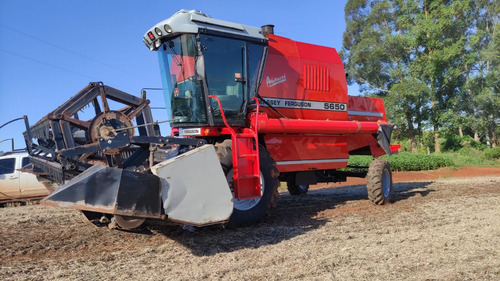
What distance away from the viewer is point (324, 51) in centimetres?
823

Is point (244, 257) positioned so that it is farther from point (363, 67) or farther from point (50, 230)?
point (363, 67)

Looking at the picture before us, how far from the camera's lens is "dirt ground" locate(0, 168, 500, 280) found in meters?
3.71

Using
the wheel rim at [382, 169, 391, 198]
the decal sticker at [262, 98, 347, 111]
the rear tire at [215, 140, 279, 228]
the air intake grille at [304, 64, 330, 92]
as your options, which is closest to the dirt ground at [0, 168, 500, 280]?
the rear tire at [215, 140, 279, 228]

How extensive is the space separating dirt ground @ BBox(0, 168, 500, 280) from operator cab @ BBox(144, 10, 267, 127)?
1844mm

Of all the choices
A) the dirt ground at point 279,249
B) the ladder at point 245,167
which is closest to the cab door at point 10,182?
the dirt ground at point 279,249

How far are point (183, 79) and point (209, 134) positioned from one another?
3.13 ft

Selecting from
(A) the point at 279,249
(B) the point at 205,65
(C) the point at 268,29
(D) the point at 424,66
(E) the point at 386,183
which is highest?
(D) the point at 424,66


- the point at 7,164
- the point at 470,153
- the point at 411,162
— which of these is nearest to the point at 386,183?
the point at 7,164

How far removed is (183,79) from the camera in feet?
20.4

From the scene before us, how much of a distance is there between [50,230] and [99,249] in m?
1.78

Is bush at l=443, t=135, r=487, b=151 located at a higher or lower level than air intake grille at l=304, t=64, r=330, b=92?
lower

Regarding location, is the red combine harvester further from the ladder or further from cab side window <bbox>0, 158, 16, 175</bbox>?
cab side window <bbox>0, 158, 16, 175</bbox>

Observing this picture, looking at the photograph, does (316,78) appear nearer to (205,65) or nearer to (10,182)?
(205,65)

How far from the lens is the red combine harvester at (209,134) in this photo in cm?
424
